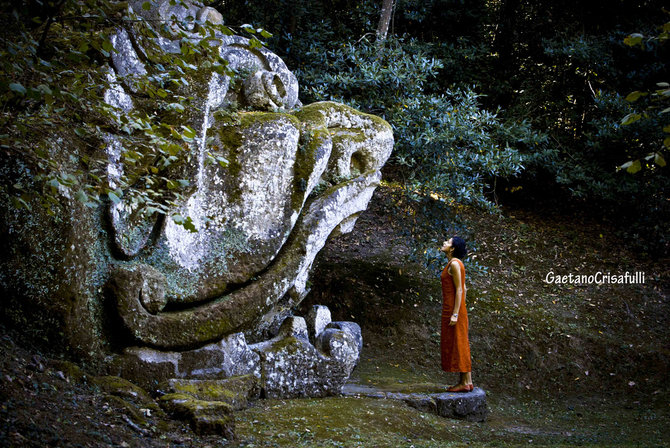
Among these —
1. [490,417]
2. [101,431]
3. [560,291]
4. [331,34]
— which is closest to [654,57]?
[560,291]

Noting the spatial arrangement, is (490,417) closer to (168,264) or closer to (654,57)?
(168,264)

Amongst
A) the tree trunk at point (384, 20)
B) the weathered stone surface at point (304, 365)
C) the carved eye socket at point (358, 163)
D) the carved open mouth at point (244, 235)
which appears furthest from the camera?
the tree trunk at point (384, 20)

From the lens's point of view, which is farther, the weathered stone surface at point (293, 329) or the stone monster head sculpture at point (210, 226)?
the weathered stone surface at point (293, 329)

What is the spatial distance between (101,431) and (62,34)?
2.72 meters

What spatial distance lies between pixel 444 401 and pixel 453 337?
69 cm

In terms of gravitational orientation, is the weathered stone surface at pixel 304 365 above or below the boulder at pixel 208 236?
below

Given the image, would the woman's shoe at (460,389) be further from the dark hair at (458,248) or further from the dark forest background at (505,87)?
the dark forest background at (505,87)

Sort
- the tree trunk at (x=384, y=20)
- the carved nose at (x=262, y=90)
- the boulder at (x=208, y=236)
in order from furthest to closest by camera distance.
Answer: the tree trunk at (x=384, y=20)
the carved nose at (x=262, y=90)
the boulder at (x=208, y=236)

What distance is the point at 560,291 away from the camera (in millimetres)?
10773

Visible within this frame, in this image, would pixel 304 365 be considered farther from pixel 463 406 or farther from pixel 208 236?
pixel 463 406

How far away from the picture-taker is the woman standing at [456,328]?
6.25 meters

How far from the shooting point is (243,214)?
226 inches

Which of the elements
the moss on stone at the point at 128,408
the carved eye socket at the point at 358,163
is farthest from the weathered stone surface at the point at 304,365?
the carved eye socket at the point at 358,163

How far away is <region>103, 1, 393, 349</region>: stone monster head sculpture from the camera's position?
5023mm
